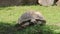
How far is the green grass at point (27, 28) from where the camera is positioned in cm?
567

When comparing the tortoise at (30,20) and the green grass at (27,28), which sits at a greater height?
the tortoise at (30,20)

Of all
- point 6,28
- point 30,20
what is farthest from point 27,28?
point 6,28

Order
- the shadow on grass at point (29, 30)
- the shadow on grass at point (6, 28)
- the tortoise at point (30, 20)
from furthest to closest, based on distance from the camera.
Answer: the tortoise at point (30, 20)
the shadow on grass at point (6, 28)
the shadow on grass at point (29, 30)

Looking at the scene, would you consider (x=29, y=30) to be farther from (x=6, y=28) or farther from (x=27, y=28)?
(x=6, y=28)

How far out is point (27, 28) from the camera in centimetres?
585

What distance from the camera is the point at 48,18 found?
698 centimetres

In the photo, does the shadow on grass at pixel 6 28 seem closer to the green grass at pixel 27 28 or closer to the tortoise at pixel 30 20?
the green grass at pixel 27 28

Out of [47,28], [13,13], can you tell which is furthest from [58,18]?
[13,13]

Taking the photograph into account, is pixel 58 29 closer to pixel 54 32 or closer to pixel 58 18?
pixel 54 32

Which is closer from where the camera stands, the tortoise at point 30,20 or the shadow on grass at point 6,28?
the shadow on grass at point 6,28

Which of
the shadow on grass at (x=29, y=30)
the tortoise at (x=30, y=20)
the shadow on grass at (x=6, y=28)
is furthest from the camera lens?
the tortoise at (x=30, y=20)

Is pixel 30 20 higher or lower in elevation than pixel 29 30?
higher

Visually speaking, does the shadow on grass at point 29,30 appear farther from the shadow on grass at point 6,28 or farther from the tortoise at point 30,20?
the tortoise at point 30,20

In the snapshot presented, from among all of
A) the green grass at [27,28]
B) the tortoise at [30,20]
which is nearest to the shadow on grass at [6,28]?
the green grass at [27,28]
